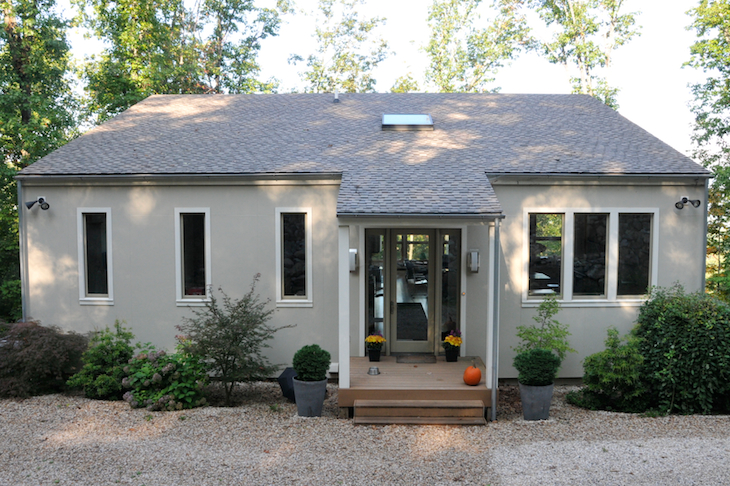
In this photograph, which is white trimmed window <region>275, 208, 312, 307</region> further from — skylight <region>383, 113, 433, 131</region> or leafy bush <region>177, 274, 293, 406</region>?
skylight <region>383, 113, 433, 131</region>

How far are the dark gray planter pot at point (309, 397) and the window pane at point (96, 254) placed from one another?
14.9ft

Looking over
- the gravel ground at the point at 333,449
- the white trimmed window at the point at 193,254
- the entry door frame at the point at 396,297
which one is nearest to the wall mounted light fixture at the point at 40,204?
the white trimmed window at the point at 193,254

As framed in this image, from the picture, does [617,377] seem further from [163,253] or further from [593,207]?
[163,253]

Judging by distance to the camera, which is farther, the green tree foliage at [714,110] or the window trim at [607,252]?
the green tree foliage at [714,110]

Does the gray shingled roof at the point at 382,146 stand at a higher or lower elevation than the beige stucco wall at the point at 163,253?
higher

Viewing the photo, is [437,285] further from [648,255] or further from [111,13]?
[111,13]

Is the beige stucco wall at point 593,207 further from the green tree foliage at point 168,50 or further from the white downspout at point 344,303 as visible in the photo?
the green tree foliage at point 168,50

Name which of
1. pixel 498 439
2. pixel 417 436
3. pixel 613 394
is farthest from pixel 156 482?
pixel 613 394

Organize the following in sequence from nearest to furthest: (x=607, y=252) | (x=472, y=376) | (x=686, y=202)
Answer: (x=472, y=376) → (x=686, y=202) → (x=607, y=252)

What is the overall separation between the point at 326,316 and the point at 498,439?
147 inches

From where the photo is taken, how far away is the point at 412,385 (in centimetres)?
711

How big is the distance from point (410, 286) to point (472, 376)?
2226 mm

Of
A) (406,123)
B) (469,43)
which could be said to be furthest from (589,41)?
(406,123)

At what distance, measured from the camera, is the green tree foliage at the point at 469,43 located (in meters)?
23.8
